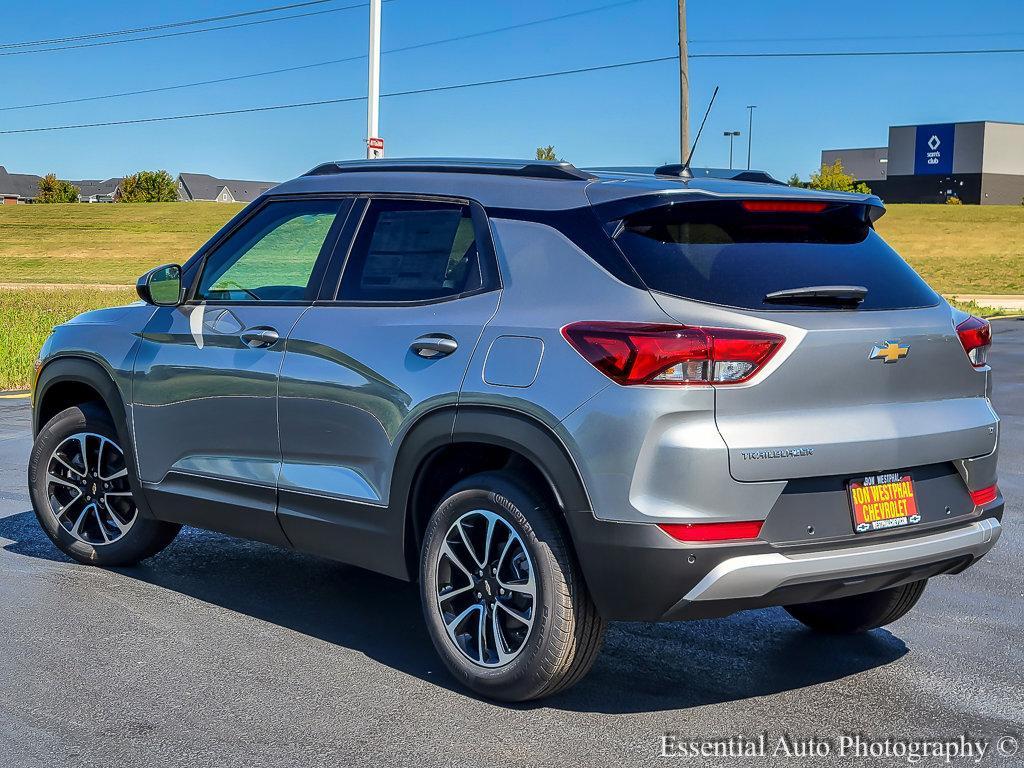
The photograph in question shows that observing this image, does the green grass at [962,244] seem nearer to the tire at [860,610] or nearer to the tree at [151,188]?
the tire at [860,610]

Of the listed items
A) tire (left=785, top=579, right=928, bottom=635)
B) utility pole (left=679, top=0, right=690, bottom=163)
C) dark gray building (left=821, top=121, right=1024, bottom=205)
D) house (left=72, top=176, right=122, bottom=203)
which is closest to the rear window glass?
tire (left=785, top=579, right=928, bottom=635)

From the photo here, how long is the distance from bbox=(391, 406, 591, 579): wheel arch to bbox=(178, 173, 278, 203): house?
16279 cm

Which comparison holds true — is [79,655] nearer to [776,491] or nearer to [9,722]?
[9,722]

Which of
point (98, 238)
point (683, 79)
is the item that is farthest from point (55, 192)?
point (683, 79)

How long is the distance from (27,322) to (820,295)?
20.3 meters

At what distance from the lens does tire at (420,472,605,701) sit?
4242 mm

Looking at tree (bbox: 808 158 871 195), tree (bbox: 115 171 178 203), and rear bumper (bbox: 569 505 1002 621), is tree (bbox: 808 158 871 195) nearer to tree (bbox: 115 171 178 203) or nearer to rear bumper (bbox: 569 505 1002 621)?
tree (bbox: 115 171 178 203)

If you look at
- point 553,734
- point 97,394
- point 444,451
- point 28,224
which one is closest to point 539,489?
point 444,451

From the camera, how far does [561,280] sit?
171 inches

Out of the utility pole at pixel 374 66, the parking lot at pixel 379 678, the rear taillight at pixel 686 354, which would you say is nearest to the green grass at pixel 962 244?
the utility pole at pixel 374 66

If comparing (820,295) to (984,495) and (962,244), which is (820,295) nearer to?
(984,495)

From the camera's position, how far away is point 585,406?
13.3 feet

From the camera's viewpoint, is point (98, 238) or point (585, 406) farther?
point (98, 238)

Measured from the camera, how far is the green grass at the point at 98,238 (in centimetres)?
6288
